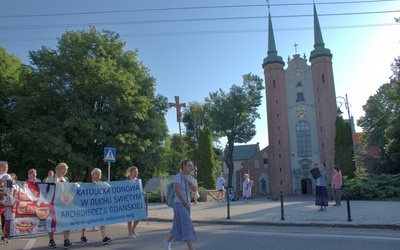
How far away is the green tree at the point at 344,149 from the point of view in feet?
130

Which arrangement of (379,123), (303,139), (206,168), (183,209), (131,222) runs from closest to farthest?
(183,209) → (131,222) → (206,168) → (379,123) → (303,139)

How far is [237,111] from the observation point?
57.9 metres

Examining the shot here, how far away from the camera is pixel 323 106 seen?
5216 centimetres

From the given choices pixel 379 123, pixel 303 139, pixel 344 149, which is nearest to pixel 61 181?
pixel 344 149

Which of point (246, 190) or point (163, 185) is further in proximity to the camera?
point (163, 185)

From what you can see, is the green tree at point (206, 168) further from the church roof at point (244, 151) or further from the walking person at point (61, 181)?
the church roof at point (244, 151)

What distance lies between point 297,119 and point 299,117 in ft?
1.42

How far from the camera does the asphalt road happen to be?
7.34 metres

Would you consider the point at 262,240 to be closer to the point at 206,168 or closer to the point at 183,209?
the point at 183,209

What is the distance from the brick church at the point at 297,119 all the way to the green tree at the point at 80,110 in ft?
100

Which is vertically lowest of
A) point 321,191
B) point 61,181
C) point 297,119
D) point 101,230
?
point 101,230

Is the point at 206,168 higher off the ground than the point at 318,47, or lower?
lower

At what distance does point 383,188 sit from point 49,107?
22459 millimetres

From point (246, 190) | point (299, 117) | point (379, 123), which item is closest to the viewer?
point (246, 190)
